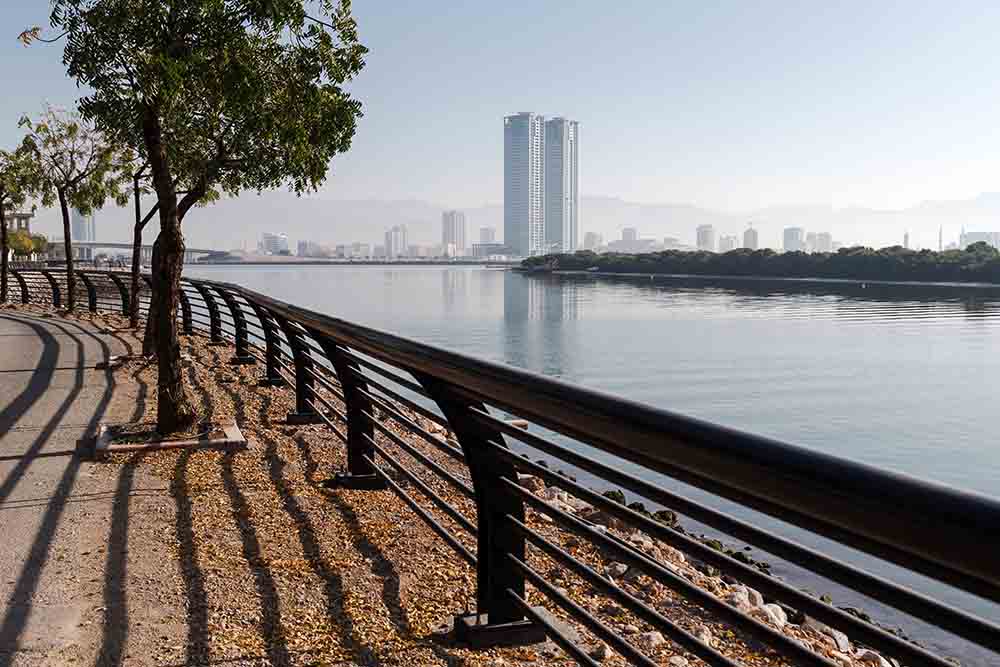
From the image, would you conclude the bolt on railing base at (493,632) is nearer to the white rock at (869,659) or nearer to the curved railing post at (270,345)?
the white rock at (869,659)

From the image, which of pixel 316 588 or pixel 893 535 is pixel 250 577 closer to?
pixel 316 588

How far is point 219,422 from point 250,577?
13.3 feet

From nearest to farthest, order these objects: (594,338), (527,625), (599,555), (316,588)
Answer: (527,625) < (316,588) < (599,555) < (594,338)

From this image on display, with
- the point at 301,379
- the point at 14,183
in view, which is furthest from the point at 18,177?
the point at 301,379

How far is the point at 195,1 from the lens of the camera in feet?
25.1

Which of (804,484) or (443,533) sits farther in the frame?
(443,533)

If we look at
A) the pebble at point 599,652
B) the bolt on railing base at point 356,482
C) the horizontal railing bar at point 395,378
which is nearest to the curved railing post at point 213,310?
the bolt on railing base at point 356,482

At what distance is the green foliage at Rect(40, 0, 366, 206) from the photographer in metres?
7.75

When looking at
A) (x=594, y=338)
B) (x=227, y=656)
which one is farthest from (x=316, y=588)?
(x=594, y=338)

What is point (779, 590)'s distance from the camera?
6.33 ft

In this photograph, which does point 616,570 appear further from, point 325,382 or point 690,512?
point 690,512

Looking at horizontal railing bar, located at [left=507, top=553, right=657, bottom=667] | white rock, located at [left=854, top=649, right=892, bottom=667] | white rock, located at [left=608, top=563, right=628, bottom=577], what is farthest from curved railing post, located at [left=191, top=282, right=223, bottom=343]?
horizontal railing bar, located at [left=507, top=553, right=657, bottom=667]

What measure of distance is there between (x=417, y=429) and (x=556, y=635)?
1510mm

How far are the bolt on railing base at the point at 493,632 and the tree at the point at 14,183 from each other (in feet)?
86.0
